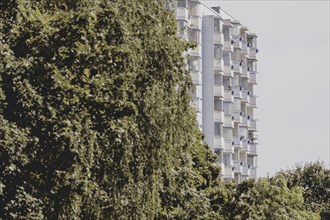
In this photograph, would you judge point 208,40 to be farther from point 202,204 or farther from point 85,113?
point 85,113

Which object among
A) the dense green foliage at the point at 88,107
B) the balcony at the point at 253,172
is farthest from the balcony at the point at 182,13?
the dense green foliage at the point at 88,107

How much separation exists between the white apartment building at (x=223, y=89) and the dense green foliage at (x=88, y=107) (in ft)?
285

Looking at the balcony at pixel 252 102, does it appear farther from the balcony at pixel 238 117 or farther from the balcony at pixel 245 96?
the balcony at pixel 238 117

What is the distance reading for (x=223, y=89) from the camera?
130000mm

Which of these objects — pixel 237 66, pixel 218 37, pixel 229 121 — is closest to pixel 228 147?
pixel 229 121

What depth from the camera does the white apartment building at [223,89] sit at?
125 meters

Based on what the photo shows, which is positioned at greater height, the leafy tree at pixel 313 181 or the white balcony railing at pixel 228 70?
the white balcony railing at pixel 228 70

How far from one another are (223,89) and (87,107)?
101619 millimetres

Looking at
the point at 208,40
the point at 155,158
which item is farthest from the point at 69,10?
the point at 208,40

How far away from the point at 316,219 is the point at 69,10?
5001 centimetres

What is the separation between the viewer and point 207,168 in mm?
51062

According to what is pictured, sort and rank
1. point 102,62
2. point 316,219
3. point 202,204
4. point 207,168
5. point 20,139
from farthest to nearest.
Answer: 1. point 316,219
2. point 207,168
3. point 202,204
4. point 102,62
5. point 20,139

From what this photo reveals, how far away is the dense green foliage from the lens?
1090 inches

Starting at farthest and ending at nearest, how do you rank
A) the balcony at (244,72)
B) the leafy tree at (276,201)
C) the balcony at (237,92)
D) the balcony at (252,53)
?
the balcony at (252,53)
the balcony at (244,72)
the balcony at (237,92)
the leafy tree at (276,201)
